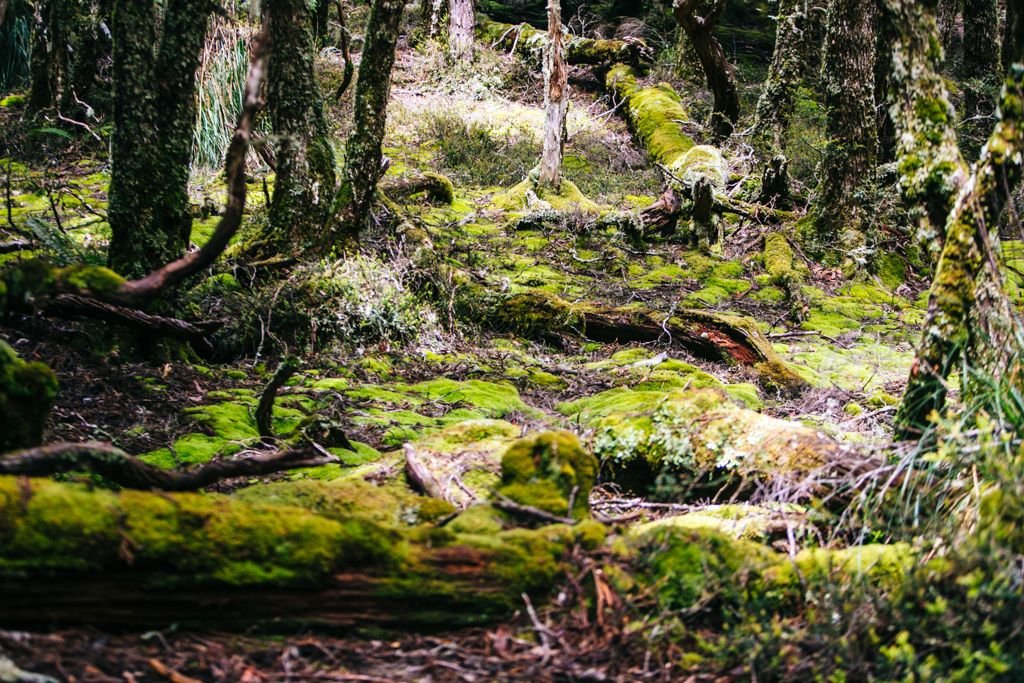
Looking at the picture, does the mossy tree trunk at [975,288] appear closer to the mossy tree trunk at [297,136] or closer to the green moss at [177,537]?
the green moss at [177,537]

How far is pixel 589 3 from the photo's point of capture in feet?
72.3

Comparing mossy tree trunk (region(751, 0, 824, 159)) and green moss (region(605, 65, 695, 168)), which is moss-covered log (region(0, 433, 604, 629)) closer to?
green moss (region(605, 65, 695, 168))

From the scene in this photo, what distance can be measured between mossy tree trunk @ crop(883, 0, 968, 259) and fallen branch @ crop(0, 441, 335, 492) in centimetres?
350

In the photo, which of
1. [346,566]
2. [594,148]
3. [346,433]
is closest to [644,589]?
[346,566]

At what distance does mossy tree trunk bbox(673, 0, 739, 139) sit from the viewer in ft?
43.7

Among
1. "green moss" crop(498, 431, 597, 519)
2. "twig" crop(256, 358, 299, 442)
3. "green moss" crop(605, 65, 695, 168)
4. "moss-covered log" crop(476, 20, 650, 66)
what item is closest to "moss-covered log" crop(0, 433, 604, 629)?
"green moss" crop(498, 431, 597, 519)

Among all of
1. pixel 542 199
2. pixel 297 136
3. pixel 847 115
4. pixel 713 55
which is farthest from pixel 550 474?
pixel 713 55

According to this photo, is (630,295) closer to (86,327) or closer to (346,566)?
(86,327)

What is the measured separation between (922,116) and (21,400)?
14.4 ft

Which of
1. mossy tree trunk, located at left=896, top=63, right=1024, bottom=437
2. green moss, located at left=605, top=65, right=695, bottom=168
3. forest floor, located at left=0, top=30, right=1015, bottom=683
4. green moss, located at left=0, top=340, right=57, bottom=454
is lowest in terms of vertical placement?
forest floor, located at left=0, top=30, right=1015, bottom=683

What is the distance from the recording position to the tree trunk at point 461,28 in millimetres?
17281

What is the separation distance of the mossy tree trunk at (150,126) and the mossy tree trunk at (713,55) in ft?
32.4

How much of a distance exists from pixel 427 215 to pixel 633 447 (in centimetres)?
750

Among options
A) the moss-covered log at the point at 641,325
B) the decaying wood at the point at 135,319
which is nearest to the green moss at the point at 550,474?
the decaying wood at the point at 135,319
